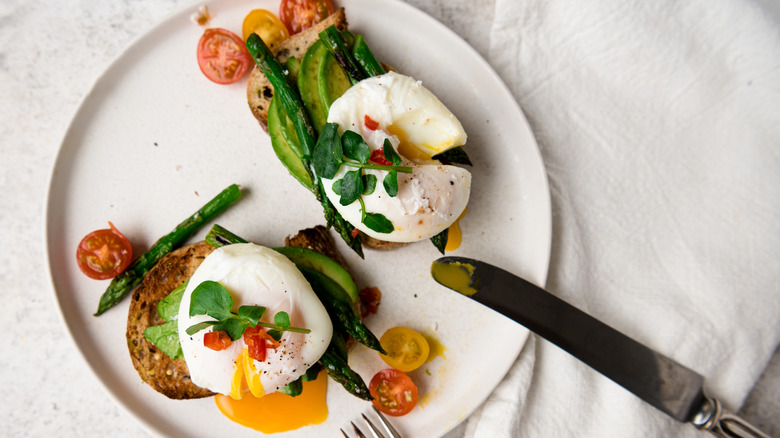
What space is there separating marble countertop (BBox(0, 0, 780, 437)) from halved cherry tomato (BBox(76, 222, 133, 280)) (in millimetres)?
490

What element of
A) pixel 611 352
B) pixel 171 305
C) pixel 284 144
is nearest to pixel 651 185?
pixel 611 352

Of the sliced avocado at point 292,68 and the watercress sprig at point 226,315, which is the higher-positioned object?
the sliced avocado at point 292,68

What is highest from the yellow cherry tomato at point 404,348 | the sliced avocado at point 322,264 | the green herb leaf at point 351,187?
the green herb leaf at point 351,187

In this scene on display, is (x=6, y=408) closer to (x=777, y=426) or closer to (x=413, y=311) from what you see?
(x=413, y=311)

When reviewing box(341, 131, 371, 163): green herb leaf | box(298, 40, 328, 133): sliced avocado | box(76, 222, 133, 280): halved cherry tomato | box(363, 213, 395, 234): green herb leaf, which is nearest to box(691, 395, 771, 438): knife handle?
box(363, 213, 395, 234): green herb leaf

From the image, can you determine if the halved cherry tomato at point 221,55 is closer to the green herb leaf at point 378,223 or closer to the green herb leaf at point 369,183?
the green herb leaf at point 369,183

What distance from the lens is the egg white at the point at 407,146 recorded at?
262cm

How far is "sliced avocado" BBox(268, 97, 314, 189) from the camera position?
9.78 ft

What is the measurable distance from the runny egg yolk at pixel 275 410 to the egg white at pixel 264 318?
0.59m

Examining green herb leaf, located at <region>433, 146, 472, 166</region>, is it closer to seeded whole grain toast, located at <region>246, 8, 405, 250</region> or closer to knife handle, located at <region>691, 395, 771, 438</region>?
seeded whole grain toast, located at <region>246, 8, 405, 250</region>

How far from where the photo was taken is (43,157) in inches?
134

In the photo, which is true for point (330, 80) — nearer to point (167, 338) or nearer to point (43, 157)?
point (167, 338)

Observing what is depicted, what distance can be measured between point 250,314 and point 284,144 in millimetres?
1117

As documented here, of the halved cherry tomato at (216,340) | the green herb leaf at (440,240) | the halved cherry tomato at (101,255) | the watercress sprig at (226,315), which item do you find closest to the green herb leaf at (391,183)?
the green herb leaf at (440,240)
